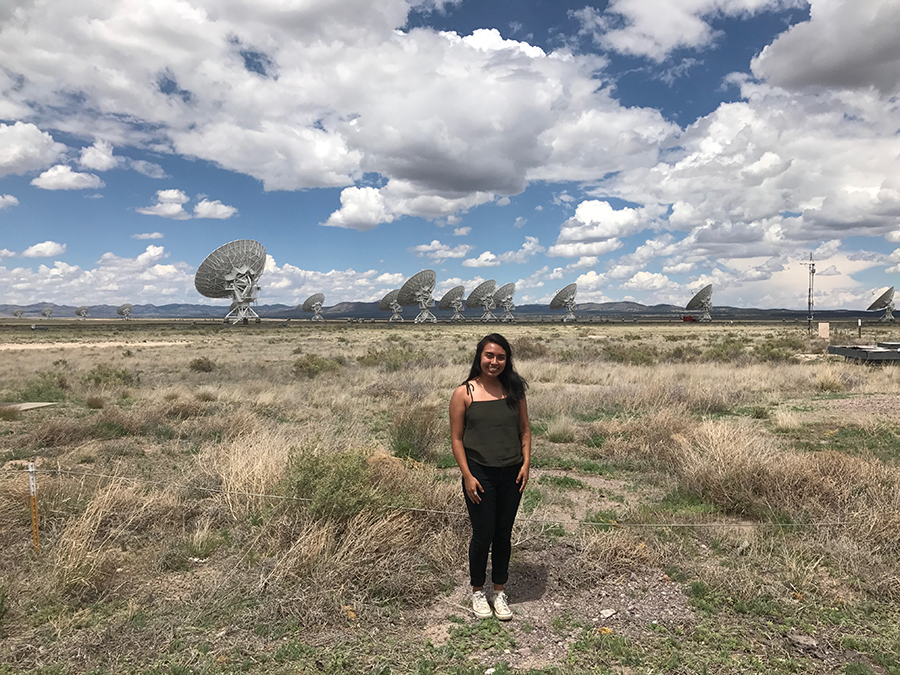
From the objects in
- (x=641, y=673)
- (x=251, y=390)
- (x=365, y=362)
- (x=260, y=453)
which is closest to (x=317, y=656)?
(x=641, y=673)

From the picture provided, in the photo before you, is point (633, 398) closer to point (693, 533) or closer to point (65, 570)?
point (693, 533)

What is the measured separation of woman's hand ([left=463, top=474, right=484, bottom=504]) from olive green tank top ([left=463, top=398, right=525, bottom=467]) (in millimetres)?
138

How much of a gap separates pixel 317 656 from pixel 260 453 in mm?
3266

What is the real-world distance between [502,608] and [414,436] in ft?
16.9

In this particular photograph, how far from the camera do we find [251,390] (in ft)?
53.5

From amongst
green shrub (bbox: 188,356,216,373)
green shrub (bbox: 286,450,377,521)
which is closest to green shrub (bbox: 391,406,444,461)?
green shrub (bbox: 286,450,377,521)

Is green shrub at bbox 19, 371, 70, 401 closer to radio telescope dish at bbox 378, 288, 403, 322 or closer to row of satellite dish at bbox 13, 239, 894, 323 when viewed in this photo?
row of satellite dish at bbox 13, 239, 894, 323

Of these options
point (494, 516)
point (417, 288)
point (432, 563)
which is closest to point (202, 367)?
point (432, 563)

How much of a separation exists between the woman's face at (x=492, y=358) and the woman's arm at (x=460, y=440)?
25 centimetres

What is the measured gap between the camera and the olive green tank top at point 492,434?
419 centimetres

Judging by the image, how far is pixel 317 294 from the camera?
113438mm

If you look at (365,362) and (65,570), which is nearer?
(65,570)

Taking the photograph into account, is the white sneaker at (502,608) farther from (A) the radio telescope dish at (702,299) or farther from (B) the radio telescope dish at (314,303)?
(B) the radio telescope dish at (314,303)

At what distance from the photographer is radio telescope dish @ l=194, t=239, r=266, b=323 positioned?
6275cm
